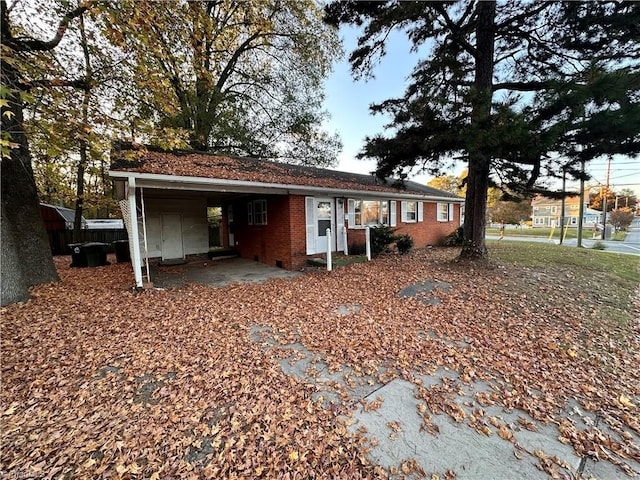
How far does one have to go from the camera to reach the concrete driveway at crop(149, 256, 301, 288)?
24.5 feet

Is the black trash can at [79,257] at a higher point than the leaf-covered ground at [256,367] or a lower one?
higher

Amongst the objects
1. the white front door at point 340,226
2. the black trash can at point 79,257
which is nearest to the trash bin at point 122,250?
the black trash can at point 79,257

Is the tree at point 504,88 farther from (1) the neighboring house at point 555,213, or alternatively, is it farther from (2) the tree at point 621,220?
(1) the neighboring house at point 555,213

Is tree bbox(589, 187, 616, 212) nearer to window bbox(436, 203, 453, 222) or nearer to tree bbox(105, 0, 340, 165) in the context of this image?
window bbox(436, 203, 453, 222)

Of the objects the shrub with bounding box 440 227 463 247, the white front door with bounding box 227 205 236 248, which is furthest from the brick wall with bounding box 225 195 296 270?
the shrub with bounding box 440 227 463 247

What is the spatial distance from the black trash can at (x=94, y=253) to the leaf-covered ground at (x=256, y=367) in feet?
12.1

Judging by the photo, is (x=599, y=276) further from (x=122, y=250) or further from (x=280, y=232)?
(x=122, y=250)

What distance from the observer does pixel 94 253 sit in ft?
31.0

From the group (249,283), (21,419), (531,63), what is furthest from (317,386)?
(531,63)

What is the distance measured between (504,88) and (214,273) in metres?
10.5

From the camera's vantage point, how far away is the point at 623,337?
414 centimetres

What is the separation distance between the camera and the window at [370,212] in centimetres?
1077

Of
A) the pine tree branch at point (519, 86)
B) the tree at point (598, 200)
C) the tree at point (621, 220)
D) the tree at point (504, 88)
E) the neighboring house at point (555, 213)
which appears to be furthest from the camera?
the neighboring house at point (555, 213)

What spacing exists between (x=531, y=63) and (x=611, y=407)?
8691 millimetres
